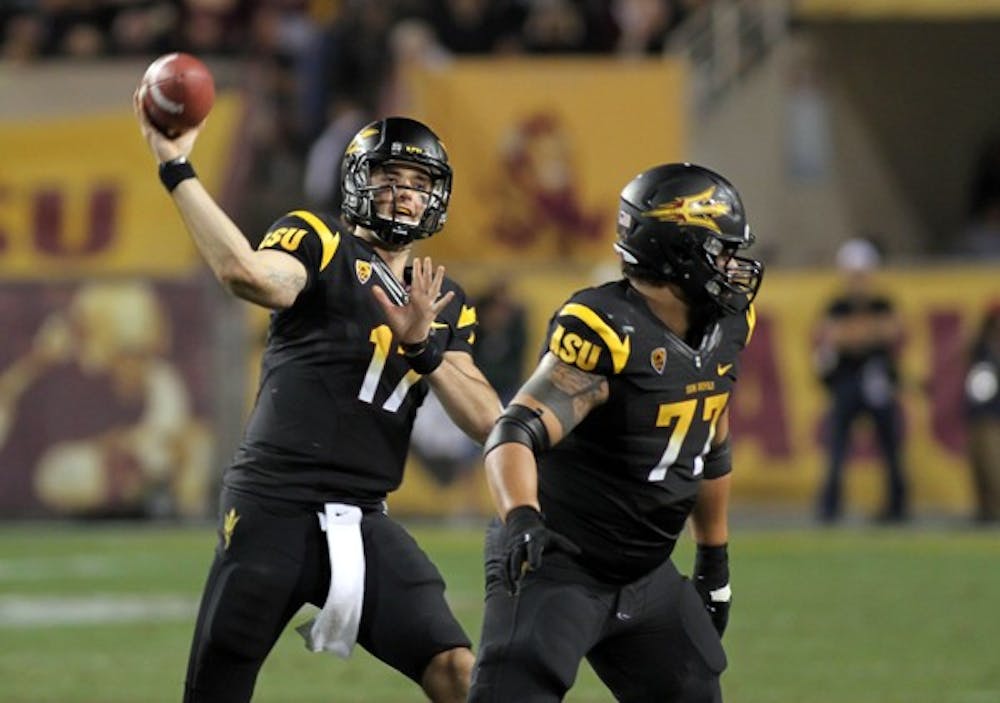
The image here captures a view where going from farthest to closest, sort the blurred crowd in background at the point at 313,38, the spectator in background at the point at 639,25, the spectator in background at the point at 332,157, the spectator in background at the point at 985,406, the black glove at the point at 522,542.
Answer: the spectator in background at the point at 639,25 < the blurred crowd in background at the point at 313,38 < the spectator in background at the point at 332,157 < the spectator in background at the point at 985,406 < the black glove at the point at 522,542

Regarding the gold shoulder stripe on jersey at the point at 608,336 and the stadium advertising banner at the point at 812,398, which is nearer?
the gold shoulder stripe on jersey at the point at 608,336

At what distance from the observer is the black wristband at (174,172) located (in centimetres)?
533

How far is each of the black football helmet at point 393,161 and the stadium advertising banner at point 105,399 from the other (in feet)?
33.7

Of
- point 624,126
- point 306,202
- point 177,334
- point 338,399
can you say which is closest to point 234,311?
point 177,334

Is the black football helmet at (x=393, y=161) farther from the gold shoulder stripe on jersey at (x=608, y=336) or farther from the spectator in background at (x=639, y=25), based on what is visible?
the spectator in background at (x=639, y=25)

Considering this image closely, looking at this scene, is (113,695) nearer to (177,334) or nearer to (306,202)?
(177,334)

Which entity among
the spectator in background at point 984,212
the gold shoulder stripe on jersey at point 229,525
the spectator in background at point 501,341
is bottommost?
the spectator in background at point 501,341

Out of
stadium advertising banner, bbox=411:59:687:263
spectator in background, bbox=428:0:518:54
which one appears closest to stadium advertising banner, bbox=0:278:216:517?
stadium advertising banner, bbox=411:59:687:263

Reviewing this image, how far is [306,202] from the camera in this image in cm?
1794

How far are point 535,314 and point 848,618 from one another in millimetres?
5749

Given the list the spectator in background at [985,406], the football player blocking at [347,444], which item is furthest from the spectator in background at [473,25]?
the football player blocking at [347,444]

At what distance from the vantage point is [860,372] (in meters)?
15.1

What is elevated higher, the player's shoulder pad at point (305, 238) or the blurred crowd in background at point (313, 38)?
the player's shoulder pad at point (305, 238)

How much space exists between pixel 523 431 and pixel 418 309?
1.94 ft
